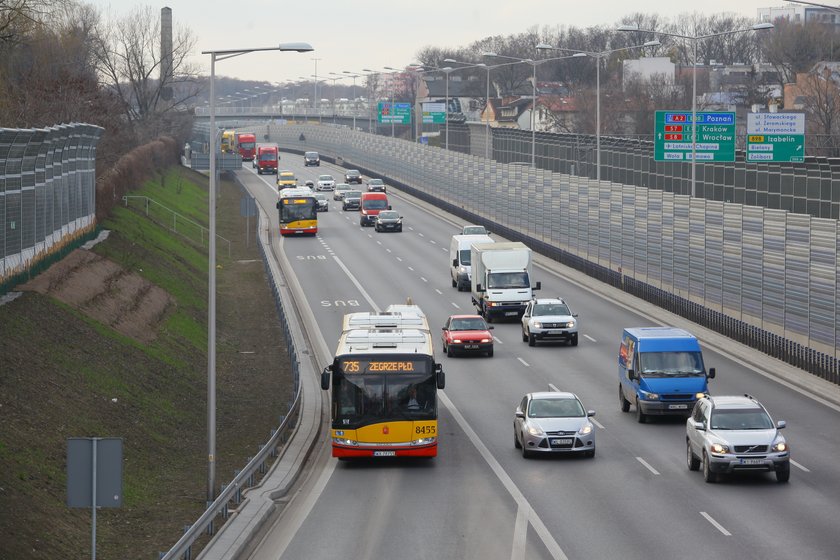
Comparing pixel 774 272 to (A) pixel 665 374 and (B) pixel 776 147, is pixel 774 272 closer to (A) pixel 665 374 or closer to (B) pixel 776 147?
(A) pixel 665 374

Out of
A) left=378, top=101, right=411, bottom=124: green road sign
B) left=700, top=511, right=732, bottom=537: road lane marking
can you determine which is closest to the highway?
left=700, top=511, right=732, bottom=537: road lane marking

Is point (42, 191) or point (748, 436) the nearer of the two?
point (748, 436)

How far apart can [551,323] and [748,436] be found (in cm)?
2166

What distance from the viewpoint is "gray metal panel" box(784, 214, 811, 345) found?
1714 inches

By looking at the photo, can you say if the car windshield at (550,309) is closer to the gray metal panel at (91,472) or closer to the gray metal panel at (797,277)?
the gray metal panel at (797,277)

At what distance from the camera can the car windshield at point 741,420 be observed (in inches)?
1075

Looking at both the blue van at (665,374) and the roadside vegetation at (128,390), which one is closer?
the roadside vegetation at (128,390)

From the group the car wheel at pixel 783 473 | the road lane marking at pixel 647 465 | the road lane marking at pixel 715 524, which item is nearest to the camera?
the road lane marking at pixel 715 524

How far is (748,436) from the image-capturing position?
26.9 meters

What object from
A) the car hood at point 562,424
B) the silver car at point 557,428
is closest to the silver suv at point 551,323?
the silver car at point 557,428

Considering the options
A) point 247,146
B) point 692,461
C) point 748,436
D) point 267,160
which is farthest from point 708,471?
point 247,146

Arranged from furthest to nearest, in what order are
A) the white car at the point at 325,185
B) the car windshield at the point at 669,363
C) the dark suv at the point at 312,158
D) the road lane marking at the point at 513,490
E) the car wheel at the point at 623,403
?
the dark suv at the point at 312,158 < the white car at the point at 325,185 < the car wheel at the point at 623,403 < the car windshield at the point at 669,363 < the road lane marking at the point at 513,490

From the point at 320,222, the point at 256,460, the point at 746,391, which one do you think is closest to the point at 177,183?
the point at 320,222

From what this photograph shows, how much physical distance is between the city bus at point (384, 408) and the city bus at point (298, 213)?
57.6m
